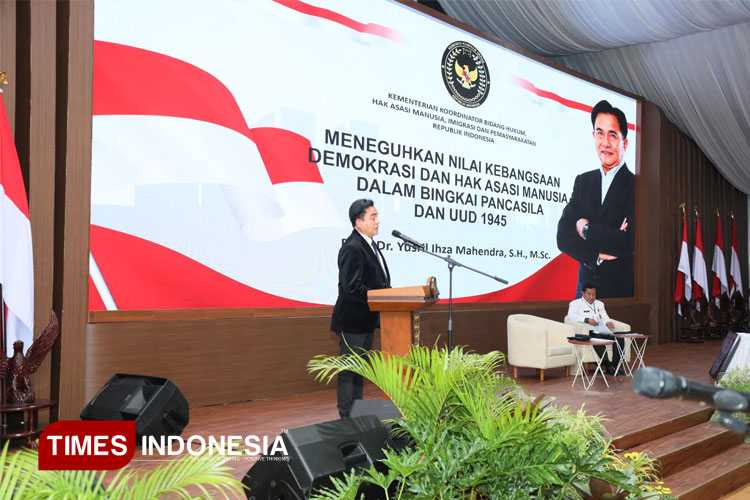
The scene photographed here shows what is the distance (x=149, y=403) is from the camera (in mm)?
3580

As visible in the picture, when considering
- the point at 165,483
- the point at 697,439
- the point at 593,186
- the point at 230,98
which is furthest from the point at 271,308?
the point at 593,186

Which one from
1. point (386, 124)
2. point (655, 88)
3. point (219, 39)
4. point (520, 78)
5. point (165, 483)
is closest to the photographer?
point (165, 483)

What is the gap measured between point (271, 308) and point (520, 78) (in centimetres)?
442

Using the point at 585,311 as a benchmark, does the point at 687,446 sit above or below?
below

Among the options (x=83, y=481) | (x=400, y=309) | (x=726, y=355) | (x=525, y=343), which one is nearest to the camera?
(x=83, y=481)

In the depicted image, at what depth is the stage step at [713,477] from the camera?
4.19m

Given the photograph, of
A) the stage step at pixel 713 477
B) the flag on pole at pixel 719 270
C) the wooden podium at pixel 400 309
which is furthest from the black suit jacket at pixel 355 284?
the flag on pole at pixel 719 270

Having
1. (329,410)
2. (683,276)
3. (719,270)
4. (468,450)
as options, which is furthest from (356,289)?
(719,270)

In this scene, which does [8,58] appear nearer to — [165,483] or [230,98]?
[230,98]

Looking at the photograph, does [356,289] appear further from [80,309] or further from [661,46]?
[661,46]

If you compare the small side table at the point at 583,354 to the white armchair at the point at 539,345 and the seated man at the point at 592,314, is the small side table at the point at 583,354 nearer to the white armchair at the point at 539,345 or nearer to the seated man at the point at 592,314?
the white armchair at the point at 539,345

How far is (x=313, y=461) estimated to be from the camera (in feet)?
7.22

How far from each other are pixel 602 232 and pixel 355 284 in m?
6.21

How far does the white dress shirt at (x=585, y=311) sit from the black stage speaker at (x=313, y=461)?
17.7 feet
